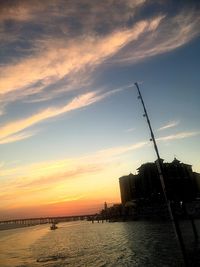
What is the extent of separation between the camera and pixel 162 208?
79.6m

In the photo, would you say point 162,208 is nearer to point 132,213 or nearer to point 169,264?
point 132,213

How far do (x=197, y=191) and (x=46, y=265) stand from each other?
247ft

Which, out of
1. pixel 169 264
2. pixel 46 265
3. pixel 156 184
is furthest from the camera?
pixel 156 184

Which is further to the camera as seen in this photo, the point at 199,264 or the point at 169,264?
the point at 169,264

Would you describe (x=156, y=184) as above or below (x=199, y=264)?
above

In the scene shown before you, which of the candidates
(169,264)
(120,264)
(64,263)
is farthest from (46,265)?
(169,264)

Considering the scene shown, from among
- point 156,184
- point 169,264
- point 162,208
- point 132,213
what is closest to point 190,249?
point 169,264

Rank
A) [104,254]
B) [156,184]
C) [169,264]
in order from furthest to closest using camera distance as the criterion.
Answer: [156,184] → [104,254] → [169,264]

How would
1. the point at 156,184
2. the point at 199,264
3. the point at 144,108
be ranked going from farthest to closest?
1. the point at 156,184
2. the point at 199,264
3. the point at 144,108

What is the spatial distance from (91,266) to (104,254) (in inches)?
287

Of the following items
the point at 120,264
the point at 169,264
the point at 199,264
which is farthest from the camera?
the point at 120,264

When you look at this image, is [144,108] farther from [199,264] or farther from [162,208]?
[162,208]

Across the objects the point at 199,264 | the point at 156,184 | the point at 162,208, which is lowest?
the point at 199,264

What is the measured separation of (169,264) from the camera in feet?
82.2
